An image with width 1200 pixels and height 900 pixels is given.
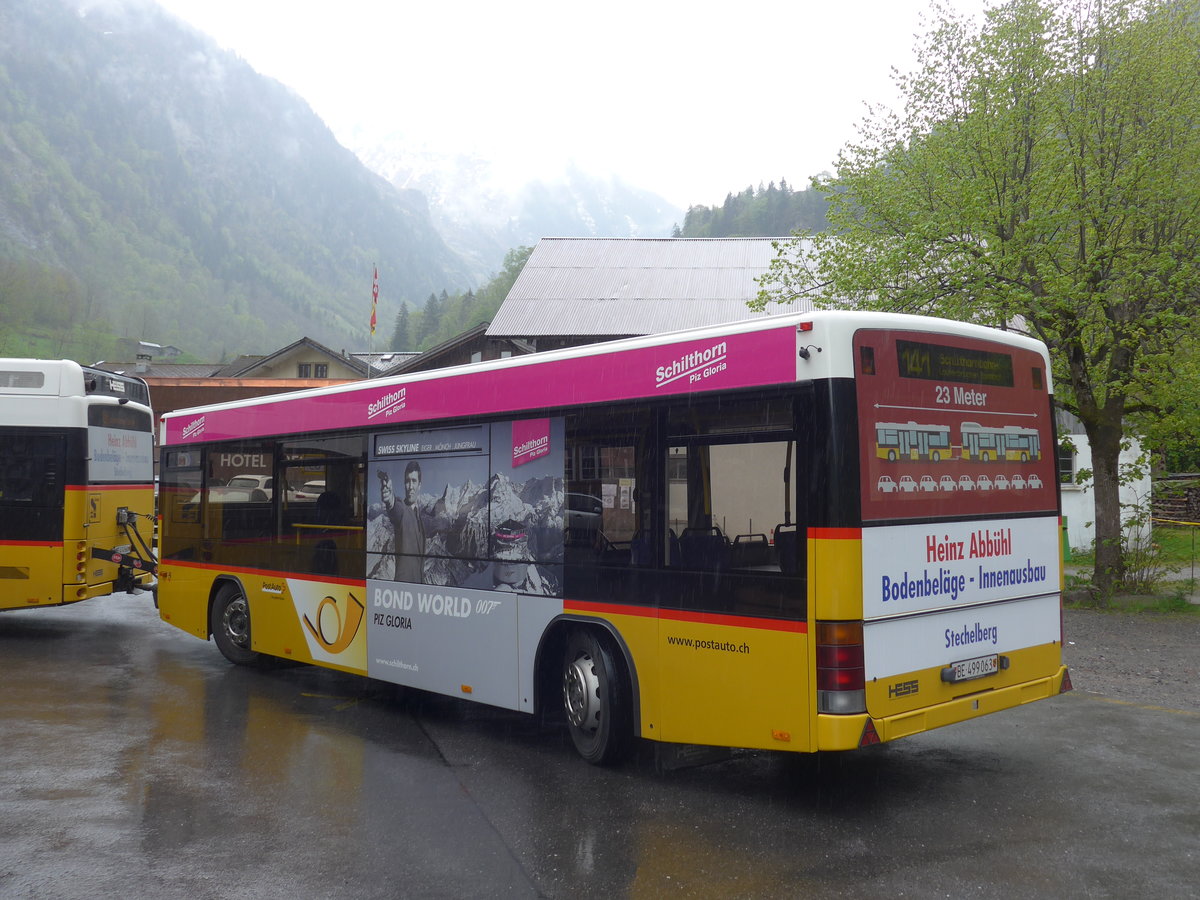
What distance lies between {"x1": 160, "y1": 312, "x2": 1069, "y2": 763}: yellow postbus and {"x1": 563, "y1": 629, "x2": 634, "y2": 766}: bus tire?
0.02 metres

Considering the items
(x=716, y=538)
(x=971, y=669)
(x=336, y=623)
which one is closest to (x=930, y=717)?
(x=971, y=669)

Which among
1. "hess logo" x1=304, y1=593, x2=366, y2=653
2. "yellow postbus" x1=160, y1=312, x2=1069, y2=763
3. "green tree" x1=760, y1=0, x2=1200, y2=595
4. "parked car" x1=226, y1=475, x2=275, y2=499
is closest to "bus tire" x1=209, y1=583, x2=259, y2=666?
"parked car" x1=226, y1=475, x2=275, y2=499

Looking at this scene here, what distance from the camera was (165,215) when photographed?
189500 mm

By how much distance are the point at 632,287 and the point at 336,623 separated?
2733 cm

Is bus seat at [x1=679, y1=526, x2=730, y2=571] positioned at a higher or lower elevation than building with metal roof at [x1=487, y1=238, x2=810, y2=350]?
lower

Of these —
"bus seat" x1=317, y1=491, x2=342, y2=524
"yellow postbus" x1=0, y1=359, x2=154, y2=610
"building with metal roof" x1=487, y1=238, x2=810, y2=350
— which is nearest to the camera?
"bus seat" x1=317, y1=491, x2=342, y2=524

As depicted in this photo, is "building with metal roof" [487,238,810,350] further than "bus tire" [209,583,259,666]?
Yes

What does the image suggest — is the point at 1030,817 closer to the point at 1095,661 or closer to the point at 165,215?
the point at 1095,661

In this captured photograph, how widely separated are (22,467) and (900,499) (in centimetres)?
1208

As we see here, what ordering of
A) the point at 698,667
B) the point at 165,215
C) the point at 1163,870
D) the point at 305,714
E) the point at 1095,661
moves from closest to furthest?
the point at 1163,870, the point at 698,667, the point at 305,714, the point at 1095,661, the point at 165,215

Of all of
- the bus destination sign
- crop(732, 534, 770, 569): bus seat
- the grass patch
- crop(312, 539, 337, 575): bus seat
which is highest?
the bus destination sign

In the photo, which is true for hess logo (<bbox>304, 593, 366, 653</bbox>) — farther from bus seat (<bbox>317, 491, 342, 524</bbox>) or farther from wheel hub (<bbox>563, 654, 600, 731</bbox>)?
wheel hub (<bbox>563, 654, 600, 731</bbox>)

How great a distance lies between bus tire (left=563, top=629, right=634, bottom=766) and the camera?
6.79 metres

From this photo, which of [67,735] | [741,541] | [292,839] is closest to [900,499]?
[741,541]
